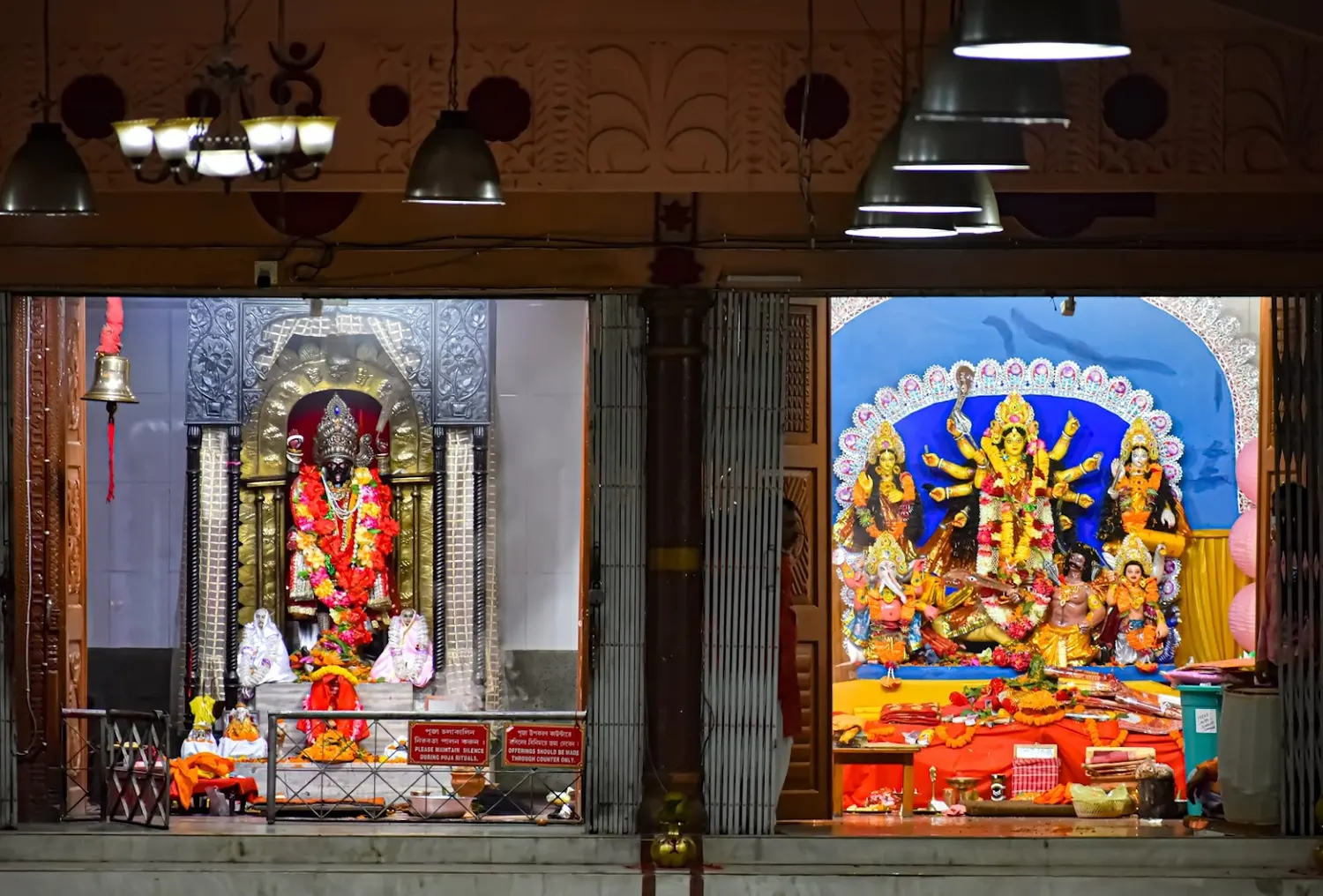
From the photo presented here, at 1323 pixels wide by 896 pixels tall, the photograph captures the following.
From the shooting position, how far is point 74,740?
1026 cm

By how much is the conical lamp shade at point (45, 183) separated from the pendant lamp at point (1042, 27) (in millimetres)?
4436

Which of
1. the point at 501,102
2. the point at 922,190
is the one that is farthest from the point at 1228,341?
the point at 922,190

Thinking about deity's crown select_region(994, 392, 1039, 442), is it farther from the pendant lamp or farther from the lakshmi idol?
the pendant lamp

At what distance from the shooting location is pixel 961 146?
548 cm

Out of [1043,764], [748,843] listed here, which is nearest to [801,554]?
[748,843]

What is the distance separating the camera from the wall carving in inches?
349

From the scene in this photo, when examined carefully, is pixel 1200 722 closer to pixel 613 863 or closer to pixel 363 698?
pixel 613 863

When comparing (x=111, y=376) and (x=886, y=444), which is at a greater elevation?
(x=111, y=376)

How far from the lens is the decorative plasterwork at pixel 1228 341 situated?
41.9 feet

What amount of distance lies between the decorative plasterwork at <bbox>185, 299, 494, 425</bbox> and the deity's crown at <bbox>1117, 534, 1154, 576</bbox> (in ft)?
13.6

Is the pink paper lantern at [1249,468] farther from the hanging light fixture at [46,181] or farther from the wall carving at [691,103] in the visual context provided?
the hanging light fixture at [46,181]

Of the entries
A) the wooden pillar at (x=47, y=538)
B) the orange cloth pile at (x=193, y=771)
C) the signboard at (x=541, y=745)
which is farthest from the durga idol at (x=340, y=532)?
the signboard at (x=541, y=745)

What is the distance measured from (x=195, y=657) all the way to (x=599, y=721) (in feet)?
14.1

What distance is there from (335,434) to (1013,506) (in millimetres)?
4378
